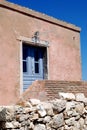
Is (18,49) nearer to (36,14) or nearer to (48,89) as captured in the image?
(36,14)

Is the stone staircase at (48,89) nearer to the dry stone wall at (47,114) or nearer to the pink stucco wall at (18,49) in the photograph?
the dry stone wall at (47,114)

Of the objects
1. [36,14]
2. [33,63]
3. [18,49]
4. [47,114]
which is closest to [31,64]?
[33,63]

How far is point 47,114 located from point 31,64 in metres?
5.12

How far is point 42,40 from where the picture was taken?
38.0 feet

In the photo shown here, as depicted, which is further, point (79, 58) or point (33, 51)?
point (79, 58)

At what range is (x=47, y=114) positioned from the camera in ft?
20.9

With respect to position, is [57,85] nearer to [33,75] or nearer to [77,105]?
[77,105]

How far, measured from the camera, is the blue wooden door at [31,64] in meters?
11.1

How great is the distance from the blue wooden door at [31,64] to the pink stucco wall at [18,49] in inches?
15.0

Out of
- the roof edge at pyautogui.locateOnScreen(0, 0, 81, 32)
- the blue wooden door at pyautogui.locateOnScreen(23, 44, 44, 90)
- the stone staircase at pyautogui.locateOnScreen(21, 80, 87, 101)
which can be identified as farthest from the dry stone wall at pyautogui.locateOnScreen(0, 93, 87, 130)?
the roof edge at pyautogui.locateOnScreen(0, 0, 81, 32)

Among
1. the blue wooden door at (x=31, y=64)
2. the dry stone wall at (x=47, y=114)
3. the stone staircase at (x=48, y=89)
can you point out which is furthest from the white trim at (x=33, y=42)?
the dry stone wall at (x=47, y=114)

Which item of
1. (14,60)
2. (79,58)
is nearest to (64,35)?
(79,58)

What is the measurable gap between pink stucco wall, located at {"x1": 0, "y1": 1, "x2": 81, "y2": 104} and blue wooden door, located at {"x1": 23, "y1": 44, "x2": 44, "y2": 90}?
381mm

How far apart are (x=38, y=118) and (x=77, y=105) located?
4.53 ft
